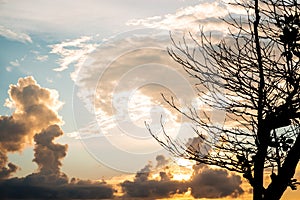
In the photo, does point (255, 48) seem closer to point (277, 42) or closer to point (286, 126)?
point (277, 42)

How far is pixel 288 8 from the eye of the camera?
26.4 feet

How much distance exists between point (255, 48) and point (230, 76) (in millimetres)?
832

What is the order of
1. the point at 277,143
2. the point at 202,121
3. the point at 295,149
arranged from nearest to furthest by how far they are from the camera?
the point at 295,149
the point at 277,143
the point at 202,121

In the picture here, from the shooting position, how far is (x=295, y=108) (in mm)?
7355

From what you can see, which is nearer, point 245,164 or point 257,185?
point 257,185

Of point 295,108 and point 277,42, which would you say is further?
point 277,42

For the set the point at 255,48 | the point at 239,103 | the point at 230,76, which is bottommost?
the point at 239,103

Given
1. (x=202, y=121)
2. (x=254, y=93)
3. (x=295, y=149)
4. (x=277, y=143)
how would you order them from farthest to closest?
(x=202, y=121)
(x=254, y=93)
(x=277, y=143)
(x=295, y=149)

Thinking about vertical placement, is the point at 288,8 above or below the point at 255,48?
above

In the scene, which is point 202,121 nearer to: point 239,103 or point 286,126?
point 239,103

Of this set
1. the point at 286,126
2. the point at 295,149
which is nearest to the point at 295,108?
the point at 286,126

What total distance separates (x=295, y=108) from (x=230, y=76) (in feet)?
4.94

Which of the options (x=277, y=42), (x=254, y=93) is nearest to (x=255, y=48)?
(x=277, y=42)

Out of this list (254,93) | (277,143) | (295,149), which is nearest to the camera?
(295,149)
